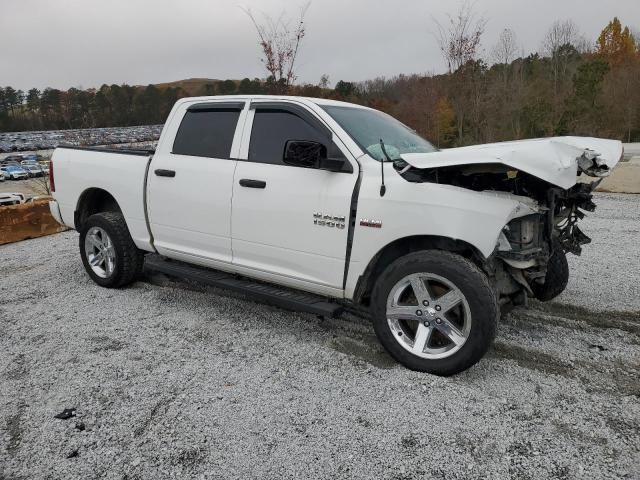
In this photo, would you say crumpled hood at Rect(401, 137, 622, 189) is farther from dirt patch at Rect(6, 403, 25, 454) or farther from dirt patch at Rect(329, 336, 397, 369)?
dirt patch at Rect(6, 403, 25, 454)

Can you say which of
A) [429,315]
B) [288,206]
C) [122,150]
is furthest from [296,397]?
[122,150]

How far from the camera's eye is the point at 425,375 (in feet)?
11.0

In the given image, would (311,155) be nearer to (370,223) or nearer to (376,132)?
(370,223)

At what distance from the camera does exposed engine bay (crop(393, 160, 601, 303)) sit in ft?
10.8

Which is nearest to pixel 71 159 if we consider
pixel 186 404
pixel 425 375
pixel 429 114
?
pixel 186 404

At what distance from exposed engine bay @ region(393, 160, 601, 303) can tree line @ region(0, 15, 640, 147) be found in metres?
3.00

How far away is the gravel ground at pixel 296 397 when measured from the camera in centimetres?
256

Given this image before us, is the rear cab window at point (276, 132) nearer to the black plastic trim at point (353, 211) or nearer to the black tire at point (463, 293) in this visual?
the black plastic trim at point (353, 211)

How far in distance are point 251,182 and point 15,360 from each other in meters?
2.27

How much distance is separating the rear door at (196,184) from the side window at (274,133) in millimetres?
195

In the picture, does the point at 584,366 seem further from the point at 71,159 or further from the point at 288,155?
the point at 71,159

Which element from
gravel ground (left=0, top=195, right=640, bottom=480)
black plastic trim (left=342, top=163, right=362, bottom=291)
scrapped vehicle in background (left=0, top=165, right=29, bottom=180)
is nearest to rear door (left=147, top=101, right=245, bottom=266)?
gravel ground (left=0, top=195, right=640, bottom=480)

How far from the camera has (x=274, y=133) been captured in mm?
4086

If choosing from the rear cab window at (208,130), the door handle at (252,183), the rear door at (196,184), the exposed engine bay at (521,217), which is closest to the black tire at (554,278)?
the exposed engine bay at (521,217)
